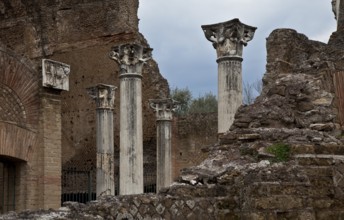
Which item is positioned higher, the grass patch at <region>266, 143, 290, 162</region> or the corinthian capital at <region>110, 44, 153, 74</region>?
the corinthian capital at <region>110, 44, 153, 74</region>

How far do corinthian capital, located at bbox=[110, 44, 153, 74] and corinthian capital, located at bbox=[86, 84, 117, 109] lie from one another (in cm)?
206

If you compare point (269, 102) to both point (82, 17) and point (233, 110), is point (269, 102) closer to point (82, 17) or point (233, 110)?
point (233, 110)

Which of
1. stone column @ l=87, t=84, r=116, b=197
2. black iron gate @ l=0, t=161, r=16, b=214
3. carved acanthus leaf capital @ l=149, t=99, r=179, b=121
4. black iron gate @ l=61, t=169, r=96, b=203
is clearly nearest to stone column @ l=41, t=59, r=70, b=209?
black iron gate @ l=0, t=161, r=16, b=214

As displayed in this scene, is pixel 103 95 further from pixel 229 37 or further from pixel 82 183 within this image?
pixel 82 183

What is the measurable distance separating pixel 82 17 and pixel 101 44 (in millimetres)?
1266

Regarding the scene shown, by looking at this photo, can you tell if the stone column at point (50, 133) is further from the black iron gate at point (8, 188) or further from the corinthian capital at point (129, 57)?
the corinthian capital at point (129, 57)

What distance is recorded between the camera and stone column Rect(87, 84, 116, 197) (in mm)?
15000

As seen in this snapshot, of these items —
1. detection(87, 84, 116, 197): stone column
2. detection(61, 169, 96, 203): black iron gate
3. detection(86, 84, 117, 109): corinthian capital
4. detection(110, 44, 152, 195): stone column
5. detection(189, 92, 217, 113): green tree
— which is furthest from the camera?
detection(189, 92, 217, 113): green tree

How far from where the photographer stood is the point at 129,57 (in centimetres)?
1318

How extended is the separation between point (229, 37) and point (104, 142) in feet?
16.9

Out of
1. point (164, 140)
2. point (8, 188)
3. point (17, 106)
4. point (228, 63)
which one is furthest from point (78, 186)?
point (228, 63)

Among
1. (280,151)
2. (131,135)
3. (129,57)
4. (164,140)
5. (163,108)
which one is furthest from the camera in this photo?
(163,108)

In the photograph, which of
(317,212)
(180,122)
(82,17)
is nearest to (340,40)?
(317,212)

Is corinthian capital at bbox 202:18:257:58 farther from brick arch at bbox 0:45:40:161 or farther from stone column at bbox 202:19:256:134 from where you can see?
brick arch at bbox 0:45:40:161
